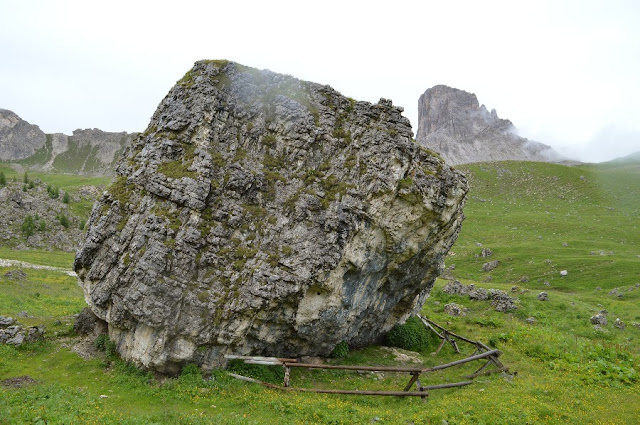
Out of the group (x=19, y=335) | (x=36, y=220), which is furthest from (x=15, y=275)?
(x=36, y=220)

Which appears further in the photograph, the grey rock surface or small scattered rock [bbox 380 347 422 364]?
the grey rock surface

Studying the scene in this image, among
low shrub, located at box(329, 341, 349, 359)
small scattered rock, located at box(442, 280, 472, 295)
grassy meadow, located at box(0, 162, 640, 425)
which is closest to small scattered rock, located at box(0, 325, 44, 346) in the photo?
grassy meadow, located at box(0, 162, 640, 425)

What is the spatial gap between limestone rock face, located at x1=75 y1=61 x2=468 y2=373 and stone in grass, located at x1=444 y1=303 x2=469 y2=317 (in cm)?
1804

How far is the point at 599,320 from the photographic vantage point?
37.6 meters

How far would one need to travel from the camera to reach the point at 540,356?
1109 inches

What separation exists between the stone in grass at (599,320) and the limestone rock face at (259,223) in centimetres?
2254

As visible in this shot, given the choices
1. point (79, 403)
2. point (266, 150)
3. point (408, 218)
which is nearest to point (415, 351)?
point (408, 218)

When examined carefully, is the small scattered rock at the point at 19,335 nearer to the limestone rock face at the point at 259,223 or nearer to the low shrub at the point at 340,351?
the limestone rock face at the point at 259,223

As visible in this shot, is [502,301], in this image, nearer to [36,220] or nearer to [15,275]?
[15,275]

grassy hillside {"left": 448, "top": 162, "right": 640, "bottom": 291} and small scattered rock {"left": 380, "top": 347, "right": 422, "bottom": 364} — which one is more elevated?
grassy hillside {"left": 448, "top": 162, "right": 640, "bottom": 291}

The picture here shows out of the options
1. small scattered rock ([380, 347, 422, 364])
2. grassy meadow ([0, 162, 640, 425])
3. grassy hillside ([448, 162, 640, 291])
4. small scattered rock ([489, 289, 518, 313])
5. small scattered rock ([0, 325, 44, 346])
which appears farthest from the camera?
grassy hillside ([448, 162, 640, 291])

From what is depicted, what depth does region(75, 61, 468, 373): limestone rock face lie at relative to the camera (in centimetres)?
2056

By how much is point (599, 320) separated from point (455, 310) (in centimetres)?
1370

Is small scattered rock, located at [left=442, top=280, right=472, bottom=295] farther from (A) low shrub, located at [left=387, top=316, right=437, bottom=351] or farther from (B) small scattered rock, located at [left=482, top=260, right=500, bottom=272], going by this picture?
(A) low shrub, located at [left=387, top=316, right=437, bottom=351]
